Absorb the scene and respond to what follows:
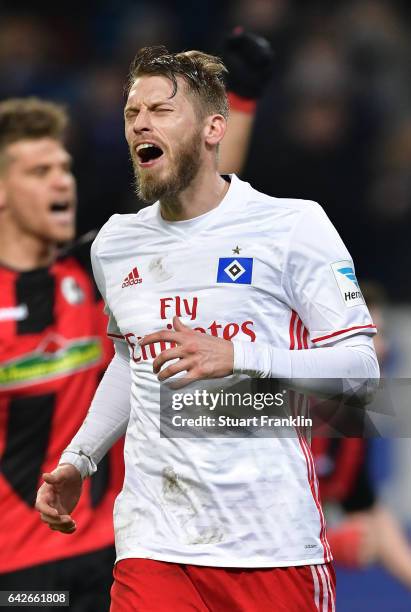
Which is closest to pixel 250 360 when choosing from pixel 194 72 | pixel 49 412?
pixel 194 72

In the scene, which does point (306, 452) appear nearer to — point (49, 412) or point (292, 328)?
point (292, 328)

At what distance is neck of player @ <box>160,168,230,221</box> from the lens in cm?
286

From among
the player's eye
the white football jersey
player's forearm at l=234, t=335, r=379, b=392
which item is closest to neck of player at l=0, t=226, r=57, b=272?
the player's eye

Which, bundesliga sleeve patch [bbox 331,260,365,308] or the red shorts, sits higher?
bundesliga sleeve patch [bbox 331,260,365,308]

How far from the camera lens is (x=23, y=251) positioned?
4.96 m

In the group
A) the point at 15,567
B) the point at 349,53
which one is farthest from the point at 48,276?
the point at 349,53

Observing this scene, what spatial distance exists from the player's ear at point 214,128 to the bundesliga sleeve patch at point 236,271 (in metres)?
0.40

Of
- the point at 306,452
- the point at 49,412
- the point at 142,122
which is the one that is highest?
the point at 142,122

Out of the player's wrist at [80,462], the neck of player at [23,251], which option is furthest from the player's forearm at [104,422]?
the neck of player at [23,251]

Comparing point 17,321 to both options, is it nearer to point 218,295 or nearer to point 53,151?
point 53,151

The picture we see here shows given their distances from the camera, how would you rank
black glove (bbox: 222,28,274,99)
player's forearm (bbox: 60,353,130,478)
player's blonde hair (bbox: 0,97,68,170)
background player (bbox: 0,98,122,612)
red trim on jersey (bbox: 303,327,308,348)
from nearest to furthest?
red trim on jersey (bbox: 303,327,308,348), player's forearm (bbox: 60,353,130,478), black glove (bbox: 222,28,274,99), background player (bbox: 0,98,122,612), player's blonde hair (bbox: 0,97,68,170)

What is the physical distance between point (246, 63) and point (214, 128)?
1.19 metres

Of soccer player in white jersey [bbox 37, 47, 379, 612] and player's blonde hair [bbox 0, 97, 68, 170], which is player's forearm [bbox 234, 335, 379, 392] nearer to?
soccer player in white jersey [bbox 37, 47, 379, 612]

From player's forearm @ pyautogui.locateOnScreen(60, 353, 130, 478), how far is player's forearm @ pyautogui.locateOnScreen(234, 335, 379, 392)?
0.61 meters
